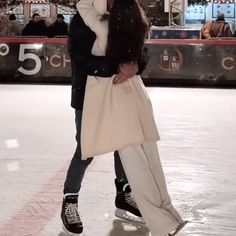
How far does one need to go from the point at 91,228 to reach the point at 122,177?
0.32m

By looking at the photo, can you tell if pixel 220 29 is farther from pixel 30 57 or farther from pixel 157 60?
pixel 30 57

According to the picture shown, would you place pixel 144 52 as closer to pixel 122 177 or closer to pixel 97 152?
pixel 97 152

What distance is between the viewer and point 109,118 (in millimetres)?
2734

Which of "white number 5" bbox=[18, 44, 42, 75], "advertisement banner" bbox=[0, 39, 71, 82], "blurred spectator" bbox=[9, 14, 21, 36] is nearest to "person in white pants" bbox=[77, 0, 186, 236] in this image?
"advertisement banner" bbox=[0, 39, 71, 82]

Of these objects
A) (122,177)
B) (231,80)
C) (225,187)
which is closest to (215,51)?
(231,80)

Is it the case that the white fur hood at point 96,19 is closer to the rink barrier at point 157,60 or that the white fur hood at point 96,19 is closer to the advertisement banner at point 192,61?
the rink barrier at point 157,60

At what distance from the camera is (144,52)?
2.81m

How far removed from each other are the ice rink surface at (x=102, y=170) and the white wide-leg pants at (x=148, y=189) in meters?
0.30

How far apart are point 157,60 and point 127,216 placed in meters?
7.26

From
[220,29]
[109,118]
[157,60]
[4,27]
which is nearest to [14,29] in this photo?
[4,27]

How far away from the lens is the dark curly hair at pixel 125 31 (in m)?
2.67

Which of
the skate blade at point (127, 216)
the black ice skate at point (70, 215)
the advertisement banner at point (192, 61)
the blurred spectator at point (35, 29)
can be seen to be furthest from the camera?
the blurred spectator at point (35, 29)

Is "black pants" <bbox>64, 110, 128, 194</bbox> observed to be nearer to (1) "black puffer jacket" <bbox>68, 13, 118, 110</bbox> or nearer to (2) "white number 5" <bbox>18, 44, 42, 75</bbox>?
(1) "black puffer jacket" <bbox>68, 13, 118, 110</bbox>

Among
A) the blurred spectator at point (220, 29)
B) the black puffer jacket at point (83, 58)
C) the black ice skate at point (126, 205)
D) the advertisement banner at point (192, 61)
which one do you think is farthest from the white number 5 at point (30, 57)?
the black puffer jacket at point (83, 58)
